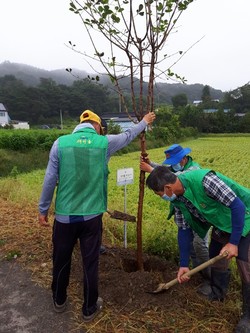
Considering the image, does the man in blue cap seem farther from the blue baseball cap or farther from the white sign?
the white sign

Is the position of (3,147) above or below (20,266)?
below

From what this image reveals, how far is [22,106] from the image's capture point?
6588 cm

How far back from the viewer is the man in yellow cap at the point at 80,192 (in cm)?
264

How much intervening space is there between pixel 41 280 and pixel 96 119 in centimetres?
205

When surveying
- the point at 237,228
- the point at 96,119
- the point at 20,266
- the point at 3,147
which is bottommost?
the point at 3,147

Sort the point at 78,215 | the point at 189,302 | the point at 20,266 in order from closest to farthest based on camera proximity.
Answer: the point at 78,215 → the point at 189,302 → the point at 20,266

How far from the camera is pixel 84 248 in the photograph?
2773 mm

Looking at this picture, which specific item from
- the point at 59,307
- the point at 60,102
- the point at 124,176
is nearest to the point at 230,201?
the point at 59,307

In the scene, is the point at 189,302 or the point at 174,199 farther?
the point at 189,302

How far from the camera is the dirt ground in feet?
9.33

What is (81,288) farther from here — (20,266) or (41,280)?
(20,266)

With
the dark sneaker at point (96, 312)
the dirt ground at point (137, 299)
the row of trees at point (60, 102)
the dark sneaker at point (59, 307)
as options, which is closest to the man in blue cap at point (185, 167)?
the dirt ground at point (137, 299)

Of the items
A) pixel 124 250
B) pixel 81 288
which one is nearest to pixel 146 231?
pixel 124 250

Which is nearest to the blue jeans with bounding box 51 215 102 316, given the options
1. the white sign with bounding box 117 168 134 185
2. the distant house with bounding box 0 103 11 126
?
the white sign with bounding box 117 168 134 185
